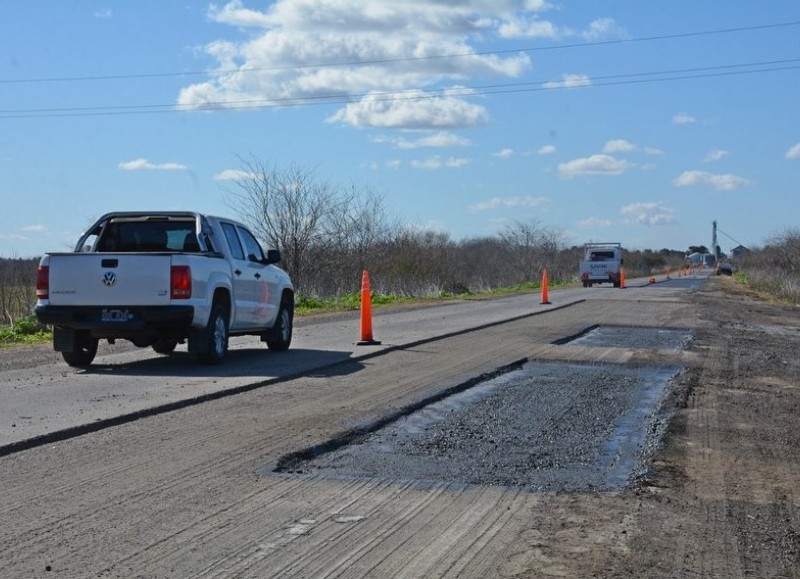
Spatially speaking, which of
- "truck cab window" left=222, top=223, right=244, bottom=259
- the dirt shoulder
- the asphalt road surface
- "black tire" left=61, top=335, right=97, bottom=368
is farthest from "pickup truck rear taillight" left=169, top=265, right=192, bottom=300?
the dirt shoulder

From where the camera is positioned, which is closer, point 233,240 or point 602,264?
point 233,240

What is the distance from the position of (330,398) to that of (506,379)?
2828 millimetres

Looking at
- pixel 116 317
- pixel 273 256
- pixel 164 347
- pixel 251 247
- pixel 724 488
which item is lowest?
pixel 724 488

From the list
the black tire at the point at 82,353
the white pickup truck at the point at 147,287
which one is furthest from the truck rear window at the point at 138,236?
the black tire at the point at 82,353

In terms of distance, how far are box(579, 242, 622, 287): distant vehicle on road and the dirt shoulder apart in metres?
44.9

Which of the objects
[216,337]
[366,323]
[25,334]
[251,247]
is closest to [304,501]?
[216,337]

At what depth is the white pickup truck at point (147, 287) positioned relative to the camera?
1352cm

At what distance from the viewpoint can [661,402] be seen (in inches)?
448

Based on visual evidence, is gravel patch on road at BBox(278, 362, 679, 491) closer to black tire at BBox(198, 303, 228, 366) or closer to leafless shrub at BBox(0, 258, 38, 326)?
black tire at BBox(198, 303, 228, 366)

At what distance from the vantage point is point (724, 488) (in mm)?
7246

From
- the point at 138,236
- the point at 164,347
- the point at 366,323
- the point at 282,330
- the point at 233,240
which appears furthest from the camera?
the point at 366,323

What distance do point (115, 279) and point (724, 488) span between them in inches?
333

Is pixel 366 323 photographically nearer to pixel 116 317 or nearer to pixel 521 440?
pixel 116 317

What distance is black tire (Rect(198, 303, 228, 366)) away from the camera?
14.1m
